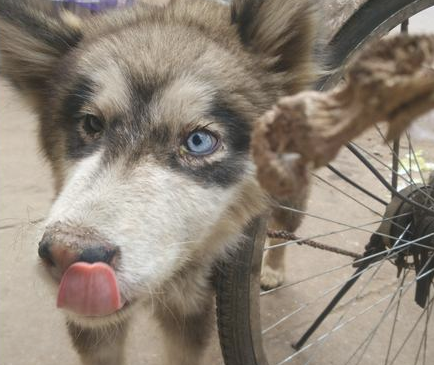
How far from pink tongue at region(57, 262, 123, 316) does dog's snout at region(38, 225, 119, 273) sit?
2 cm

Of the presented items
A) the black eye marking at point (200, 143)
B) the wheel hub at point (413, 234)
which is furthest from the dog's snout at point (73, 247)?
the wheel hub at point (413, 234)

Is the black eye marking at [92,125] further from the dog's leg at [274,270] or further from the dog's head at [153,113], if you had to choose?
the dog's leg at [274,270]

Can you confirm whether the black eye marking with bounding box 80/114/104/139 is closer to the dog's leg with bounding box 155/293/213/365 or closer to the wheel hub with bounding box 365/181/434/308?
the dog's leg with bounding box 155/293/213/365

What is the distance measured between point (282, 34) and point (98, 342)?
915 mm

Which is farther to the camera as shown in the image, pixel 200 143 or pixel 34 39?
pixel 34 39

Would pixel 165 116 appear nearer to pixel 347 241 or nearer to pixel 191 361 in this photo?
pixel 191 361

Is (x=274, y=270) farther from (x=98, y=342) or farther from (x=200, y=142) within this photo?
(x=200, y=142)

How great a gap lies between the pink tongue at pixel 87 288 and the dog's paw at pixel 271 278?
1.42 meters

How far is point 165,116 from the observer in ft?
3.82

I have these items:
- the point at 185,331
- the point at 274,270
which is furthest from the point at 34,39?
the point at 274,270

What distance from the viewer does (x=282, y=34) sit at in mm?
1266

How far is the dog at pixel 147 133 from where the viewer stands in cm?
97

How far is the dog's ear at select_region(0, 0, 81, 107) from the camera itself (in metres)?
1.36

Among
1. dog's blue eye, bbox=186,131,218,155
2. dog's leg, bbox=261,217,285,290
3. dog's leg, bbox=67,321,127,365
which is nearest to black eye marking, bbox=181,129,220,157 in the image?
dog's blue eye, bbox=186,131,218,155
